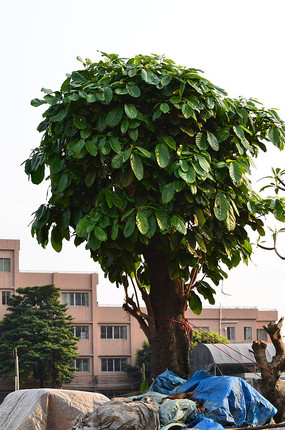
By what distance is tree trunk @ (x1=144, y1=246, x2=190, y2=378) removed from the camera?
8.51 metres

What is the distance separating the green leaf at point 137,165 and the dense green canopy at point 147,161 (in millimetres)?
11

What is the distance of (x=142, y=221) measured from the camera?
23.1 feet

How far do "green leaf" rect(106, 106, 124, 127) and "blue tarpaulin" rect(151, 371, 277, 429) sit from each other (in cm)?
290

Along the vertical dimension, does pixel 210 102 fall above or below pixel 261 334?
above

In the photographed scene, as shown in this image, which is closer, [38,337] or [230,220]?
[230,220]

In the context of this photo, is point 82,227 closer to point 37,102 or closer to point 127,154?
point 127,154

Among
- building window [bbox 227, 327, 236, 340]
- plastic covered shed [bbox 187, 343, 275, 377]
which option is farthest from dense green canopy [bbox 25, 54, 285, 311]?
building window [bbox 227, 327, 236, 340]

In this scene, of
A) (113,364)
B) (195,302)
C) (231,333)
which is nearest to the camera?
(195,302)

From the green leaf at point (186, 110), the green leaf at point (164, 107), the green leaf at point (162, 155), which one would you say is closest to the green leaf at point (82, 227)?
the green leaf at point (162, 155)

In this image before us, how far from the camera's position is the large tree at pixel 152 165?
7270 millimetres

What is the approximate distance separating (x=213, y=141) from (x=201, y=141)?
0.44ft

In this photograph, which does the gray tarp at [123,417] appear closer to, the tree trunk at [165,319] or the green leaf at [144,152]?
the tree trunk at [165,319]

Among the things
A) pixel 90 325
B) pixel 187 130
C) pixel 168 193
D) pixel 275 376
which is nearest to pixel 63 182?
pixel 168 193

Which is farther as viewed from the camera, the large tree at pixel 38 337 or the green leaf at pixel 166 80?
the large tree at pixel 38 337
